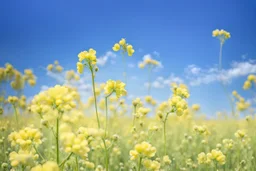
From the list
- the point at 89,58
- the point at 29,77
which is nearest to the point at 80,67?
the point at 89,58

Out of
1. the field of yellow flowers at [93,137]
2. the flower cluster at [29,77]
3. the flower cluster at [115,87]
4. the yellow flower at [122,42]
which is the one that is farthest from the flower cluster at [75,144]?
the flower cluster at [29,77]

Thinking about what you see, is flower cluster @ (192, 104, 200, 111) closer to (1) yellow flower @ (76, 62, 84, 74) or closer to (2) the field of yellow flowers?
(2) the field of yellow flowers

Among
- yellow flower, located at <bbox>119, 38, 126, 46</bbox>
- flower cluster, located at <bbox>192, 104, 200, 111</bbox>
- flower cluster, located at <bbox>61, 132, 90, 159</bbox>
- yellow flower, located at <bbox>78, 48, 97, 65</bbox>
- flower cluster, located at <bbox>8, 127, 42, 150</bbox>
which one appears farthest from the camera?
flower cluster, located at <bbox>192, 104, 200, 111</bbox>

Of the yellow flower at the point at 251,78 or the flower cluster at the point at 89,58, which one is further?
the yellow flower at the point at 251,78

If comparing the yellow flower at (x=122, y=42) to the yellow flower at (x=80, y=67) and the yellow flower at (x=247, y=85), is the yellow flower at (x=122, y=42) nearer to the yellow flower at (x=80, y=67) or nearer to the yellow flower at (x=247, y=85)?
the yellow flower at (x=80, y=67)

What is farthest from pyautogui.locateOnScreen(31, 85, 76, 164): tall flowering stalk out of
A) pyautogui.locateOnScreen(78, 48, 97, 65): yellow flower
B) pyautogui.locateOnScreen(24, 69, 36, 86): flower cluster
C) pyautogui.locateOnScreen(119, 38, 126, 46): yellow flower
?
pyautogui.locateOnScreen(24, 69, 36, 86): flower cluster

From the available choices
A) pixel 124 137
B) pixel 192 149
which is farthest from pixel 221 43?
pixel 124 137

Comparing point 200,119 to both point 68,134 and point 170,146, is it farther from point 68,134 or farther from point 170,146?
point 68,134

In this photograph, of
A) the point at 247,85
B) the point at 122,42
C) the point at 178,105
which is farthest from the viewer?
the point at 247,85

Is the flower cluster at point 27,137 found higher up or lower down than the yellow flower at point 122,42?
lower down

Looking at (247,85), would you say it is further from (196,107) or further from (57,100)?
(57,100)
